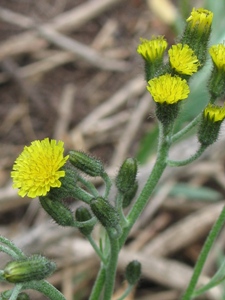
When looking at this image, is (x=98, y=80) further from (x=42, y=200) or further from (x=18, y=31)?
(x=42, y=200)

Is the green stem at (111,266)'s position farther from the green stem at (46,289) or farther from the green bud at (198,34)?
the green bud at (198,34)

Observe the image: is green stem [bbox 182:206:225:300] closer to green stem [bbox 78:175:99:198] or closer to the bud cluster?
the bud cluster

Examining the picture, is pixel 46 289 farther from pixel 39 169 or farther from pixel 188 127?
pixel 188 127

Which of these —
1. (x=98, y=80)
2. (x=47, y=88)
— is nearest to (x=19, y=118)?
(x=47, y=88)

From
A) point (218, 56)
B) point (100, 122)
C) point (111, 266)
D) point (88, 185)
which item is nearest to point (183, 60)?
point (218, 56)

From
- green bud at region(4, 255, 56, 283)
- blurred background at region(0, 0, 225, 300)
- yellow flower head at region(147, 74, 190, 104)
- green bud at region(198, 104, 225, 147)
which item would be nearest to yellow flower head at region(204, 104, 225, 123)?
green bud at region(198, 104, 225, 147)

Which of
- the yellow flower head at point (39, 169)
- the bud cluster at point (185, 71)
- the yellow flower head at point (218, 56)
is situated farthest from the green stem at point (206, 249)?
the yellow flower head at point (39, 169)
